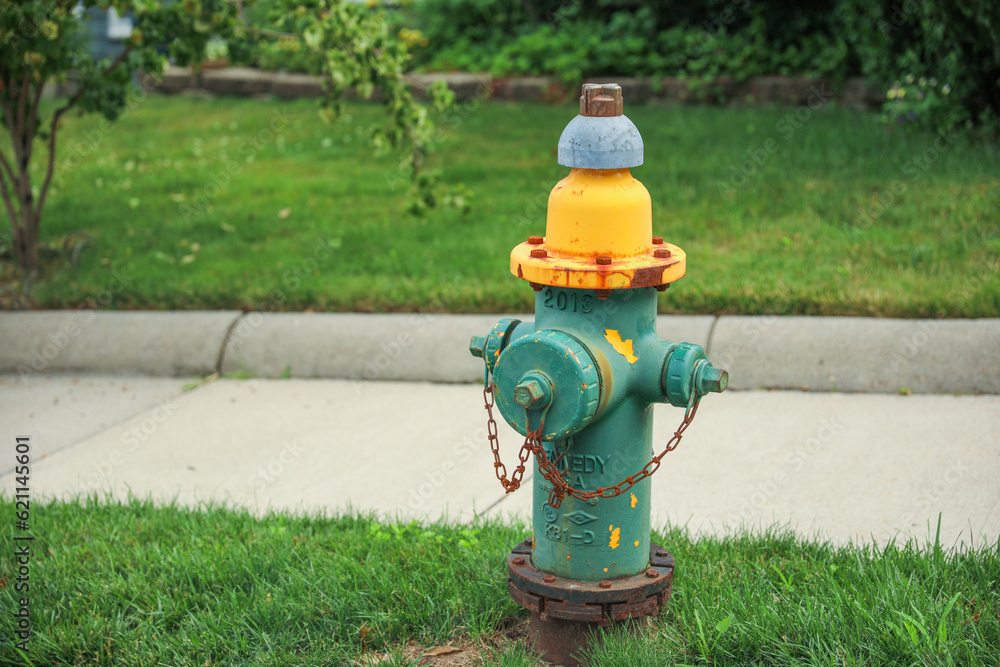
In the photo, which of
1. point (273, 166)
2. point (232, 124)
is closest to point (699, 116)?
point (273, 166)

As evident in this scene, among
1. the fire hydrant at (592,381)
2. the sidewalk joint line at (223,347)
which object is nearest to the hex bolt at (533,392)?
the fire hydrant at (592,381)

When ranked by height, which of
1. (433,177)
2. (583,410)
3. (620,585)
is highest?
(433,177)

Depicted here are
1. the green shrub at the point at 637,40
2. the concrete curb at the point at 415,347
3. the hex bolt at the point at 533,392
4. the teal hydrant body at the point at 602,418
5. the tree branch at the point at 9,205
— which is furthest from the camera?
the green shrub at the point at 637,40

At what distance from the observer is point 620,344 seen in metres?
2.27

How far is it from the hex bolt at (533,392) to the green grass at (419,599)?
2.01ft

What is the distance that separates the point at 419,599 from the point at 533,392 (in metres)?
0.84

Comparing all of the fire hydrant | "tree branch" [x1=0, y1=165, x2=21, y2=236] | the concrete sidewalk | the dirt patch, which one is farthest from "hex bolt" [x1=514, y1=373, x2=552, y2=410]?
"tree branch" [x1=0, y1=165, x2=21, y2=236]

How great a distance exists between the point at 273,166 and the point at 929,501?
5.78 metres

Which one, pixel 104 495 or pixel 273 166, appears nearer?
pixel 104 495

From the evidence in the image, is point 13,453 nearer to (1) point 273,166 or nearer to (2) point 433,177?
(2) point 433,177

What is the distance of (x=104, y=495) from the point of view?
3559 mm

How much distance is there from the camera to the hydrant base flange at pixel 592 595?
2.30m

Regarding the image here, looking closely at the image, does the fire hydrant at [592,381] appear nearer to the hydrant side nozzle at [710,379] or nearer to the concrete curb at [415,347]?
the hydrant side nozzle at [710,379]

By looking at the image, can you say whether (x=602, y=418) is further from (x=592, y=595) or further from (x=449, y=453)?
(x=449, y=453)
